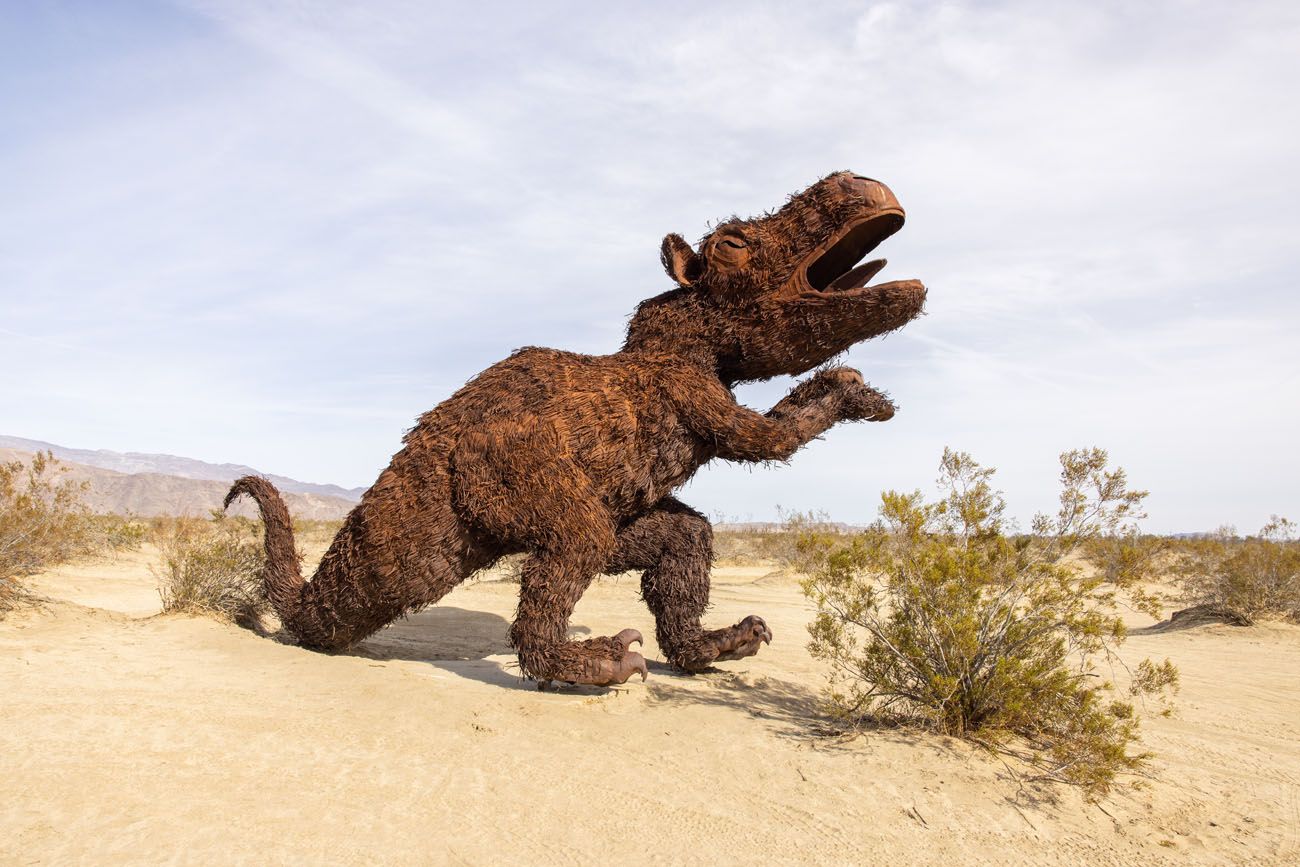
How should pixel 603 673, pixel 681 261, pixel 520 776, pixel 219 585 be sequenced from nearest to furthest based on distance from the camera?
pixel 520 776
pixel 603 673
pixel 681 261
pixel 219 585

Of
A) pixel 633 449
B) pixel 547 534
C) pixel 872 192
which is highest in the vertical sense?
pixel 872 192

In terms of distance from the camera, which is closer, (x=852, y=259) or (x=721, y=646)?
(x=852, y=259)

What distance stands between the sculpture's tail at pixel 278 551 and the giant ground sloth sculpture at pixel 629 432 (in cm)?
47

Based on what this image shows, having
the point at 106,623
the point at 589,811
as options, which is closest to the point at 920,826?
the point at 589,811

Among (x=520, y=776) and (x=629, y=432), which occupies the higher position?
(x=629, y=432)

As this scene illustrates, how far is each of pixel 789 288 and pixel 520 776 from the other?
9.20 ft

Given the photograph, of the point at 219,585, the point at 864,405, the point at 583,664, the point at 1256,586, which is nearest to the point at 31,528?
the point at 219,585

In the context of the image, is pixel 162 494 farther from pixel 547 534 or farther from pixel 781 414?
pixel 781 414

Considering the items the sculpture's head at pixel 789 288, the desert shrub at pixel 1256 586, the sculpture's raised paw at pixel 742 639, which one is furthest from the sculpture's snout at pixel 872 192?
the desert shrub at pixel 1256 586

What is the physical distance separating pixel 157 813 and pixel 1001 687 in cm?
335

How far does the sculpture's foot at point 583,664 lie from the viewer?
414cm

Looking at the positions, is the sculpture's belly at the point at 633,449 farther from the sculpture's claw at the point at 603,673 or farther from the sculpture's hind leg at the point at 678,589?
the sculpture's claw at the point at 603,673

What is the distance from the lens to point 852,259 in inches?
183

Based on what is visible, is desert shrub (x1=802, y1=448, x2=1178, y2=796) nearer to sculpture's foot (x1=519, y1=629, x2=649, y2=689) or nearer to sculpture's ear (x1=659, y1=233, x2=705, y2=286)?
sculpture's foot (x1=519, y1=629, x2=649, y2=689)
